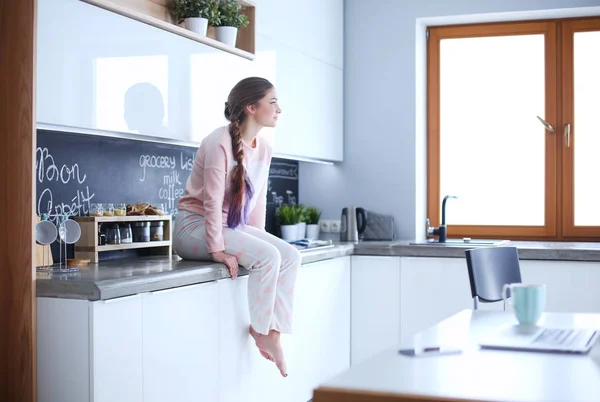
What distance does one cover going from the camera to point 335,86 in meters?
4.67

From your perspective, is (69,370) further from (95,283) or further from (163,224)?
(163,224)

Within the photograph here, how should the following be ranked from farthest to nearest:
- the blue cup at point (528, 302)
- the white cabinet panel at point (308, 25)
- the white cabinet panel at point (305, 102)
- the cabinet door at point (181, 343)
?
the white cabinet panel at point (305, 102), the white cabinet panel at point (308, 25), the cabinet door at point (181, 343), the blue cup at point (528, 302)

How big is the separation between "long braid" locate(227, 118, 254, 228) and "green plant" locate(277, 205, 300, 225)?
1.40 metres

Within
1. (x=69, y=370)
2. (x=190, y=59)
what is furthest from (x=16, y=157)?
(x=190, y=59)

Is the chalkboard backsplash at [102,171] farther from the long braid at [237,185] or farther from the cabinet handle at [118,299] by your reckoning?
the cabinet handle at [118,299]

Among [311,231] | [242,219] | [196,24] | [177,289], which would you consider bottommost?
[177,289]

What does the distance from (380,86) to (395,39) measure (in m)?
0.28

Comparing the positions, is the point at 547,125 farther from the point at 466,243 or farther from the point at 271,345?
the point at 271,345

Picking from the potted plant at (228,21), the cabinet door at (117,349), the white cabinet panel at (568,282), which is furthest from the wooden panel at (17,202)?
the white cabinet panel at (568,282)

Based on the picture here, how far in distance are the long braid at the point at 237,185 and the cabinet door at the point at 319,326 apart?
2.07 feet

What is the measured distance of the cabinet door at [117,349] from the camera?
2160 mm

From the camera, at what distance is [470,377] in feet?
4.25

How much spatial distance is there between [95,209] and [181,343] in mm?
701

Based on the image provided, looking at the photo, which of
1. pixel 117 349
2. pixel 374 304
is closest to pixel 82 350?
pixel 117 349
